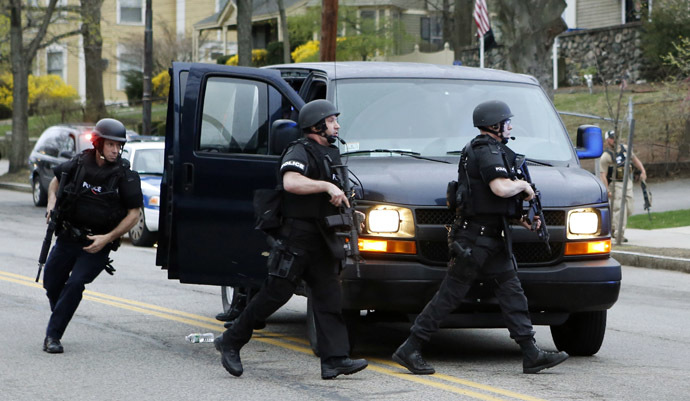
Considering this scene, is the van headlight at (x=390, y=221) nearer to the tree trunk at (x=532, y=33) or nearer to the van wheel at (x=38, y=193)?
the tree trunk at (x=532, y=33)

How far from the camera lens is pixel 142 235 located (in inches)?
706

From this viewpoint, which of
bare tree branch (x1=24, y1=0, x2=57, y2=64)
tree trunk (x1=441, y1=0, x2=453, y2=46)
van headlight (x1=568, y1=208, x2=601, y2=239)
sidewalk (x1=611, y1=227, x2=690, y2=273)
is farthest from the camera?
tree trunk (x1=441, y1=0, x2=453, y2=46)

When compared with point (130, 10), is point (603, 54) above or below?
below

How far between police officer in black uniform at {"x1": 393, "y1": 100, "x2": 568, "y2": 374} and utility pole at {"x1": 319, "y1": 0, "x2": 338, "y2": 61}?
13.4 meters

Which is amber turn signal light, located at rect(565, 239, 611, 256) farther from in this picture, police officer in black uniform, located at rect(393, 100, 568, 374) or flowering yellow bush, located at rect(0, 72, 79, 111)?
flowering yellow bush, located at rect(0, 72, 79, 111)

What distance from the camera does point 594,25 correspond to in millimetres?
41938

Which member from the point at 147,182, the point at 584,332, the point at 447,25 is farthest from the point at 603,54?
the point at 584,332

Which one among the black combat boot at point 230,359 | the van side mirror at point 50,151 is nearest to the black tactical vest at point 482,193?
the black combat boot at point 230,359

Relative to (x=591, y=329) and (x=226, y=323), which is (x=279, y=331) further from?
(x=591, y=329)

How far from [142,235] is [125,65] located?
45.8 meters

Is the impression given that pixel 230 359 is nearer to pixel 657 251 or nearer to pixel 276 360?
pixel 276 360

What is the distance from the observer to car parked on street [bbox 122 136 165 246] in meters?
17.6

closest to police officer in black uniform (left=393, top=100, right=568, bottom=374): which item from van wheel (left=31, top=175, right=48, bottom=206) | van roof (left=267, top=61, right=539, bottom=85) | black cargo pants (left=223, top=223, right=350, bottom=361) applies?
black cargo pants (left=223, top=223, right=350, bottom=361)

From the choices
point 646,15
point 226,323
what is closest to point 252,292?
point 226,323
